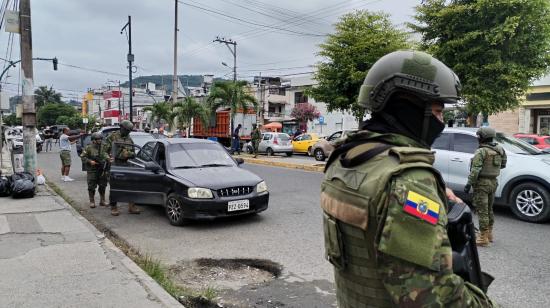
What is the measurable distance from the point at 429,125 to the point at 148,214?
289 inches

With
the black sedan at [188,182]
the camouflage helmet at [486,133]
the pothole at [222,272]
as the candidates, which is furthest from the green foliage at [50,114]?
the camouflage helmet at [486,133]

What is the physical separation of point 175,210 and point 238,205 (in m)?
1.11

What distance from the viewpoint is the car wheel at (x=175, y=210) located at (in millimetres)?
7069

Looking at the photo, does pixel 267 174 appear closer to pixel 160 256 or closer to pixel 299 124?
pixel 160 256

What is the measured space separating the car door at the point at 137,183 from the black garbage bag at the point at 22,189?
7.82 feet

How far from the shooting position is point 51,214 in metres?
7.57

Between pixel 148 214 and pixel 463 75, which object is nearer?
pixel 148 214

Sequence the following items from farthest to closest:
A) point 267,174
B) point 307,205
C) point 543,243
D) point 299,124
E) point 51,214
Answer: point 299,124
point 267,174
point 307,205
point 51,214
point 543,243

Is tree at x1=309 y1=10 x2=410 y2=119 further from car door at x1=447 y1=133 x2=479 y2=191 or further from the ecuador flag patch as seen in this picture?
the ecuador flag patch

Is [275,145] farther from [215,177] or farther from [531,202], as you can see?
[531,202]

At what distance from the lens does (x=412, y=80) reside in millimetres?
1604

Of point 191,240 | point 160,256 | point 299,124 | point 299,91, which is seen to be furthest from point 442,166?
point 299,91

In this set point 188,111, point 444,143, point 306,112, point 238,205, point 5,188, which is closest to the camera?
point 238,205

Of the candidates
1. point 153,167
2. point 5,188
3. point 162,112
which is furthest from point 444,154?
point 162,112
